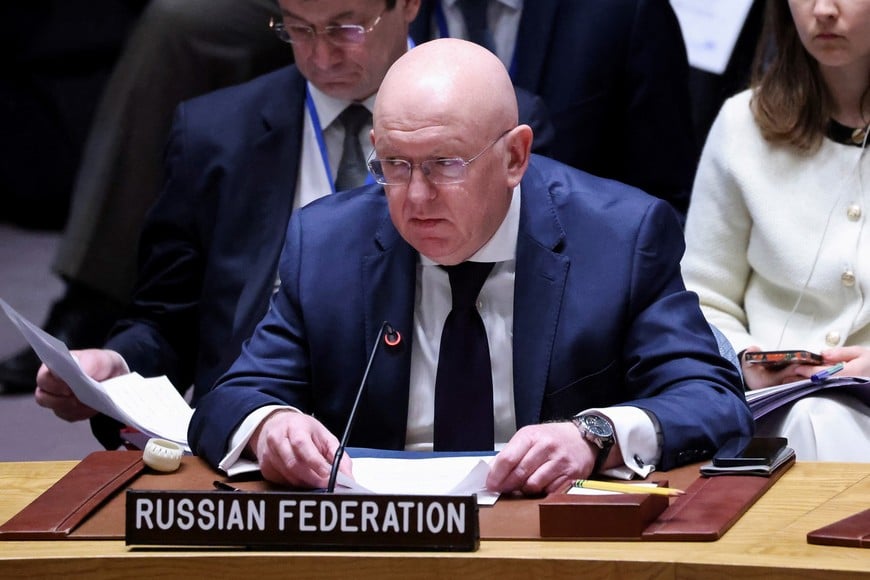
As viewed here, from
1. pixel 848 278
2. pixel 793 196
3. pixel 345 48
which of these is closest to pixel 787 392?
pixel 848 278

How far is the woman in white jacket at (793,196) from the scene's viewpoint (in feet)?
10.6

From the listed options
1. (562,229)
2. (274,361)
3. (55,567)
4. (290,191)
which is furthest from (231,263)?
(55,567)

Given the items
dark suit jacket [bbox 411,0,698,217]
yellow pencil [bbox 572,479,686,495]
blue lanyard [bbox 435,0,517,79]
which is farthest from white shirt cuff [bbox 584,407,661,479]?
blue lanyard [bbox 435,0,517,79]

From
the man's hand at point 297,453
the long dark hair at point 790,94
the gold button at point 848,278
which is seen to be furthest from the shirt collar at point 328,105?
the man's hand at point 297,453

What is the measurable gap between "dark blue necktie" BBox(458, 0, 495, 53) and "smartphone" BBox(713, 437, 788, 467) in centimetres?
162

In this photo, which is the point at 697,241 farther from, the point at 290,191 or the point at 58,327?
the point at 58,327

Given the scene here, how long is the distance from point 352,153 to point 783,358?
1027mm

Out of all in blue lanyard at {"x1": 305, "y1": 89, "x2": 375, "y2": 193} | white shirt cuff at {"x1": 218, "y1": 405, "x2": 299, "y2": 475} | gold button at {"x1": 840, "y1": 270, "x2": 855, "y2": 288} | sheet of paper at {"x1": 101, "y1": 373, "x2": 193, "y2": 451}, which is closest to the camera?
white shirt cuff at {"x1": 218, "y1": 405, "x2": 299, "y2": 475}

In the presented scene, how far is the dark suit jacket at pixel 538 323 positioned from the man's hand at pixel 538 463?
29cm

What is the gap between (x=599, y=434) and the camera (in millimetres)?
2352

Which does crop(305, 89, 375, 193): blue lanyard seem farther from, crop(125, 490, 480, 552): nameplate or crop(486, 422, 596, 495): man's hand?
crop(125, 490, 480, 552): nameplate

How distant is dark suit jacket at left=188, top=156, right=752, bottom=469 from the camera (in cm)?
262

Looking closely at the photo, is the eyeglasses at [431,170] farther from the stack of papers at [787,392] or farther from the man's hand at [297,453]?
the stack of papers at [787,392]

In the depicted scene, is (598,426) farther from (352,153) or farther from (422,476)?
(352,153)
